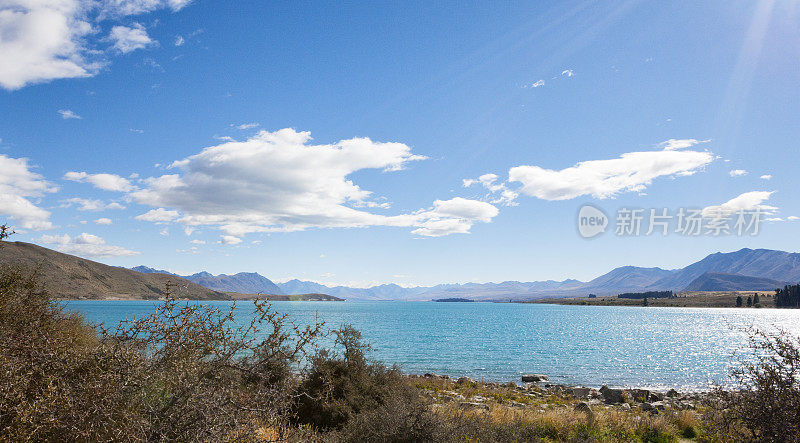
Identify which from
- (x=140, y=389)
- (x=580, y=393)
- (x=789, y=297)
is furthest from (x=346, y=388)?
(x=789, y=297)

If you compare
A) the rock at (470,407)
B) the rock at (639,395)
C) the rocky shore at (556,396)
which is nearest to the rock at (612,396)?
the rocky shore at (556,396)

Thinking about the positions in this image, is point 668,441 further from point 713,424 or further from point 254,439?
point 254,439

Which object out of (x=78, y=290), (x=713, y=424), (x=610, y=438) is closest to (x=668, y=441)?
(x=610, y=438)

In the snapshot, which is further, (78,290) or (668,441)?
(78,290)

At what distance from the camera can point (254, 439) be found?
5.12m

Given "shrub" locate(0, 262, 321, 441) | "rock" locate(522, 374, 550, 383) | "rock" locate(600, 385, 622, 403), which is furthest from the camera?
"rock" locate(522, 374, 550, 383)

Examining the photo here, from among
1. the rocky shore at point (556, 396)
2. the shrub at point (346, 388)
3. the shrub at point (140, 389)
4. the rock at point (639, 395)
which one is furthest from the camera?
the rock at point (639, 395)

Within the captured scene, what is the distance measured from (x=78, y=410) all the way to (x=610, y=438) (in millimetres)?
12104

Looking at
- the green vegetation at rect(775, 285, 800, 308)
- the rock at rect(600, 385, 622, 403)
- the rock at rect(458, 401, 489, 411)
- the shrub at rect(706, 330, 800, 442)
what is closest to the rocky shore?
the rock at rect(600, 385, 622, 403)

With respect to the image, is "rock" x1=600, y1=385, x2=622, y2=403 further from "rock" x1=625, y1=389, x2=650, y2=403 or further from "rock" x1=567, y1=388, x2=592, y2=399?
"rock" x1=567, y1=388, x2=592, y2=399

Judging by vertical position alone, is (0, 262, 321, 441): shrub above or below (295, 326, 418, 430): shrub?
above

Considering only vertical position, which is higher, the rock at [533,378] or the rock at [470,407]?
the rock at [470,407]

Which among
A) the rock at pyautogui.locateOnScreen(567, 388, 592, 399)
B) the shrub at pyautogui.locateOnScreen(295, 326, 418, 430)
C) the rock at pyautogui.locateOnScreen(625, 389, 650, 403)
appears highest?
the shrub at pyautogui.locateOnScreen(295, 326, 418, 430)

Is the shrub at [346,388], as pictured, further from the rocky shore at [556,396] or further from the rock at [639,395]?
the rock at [639,395]
